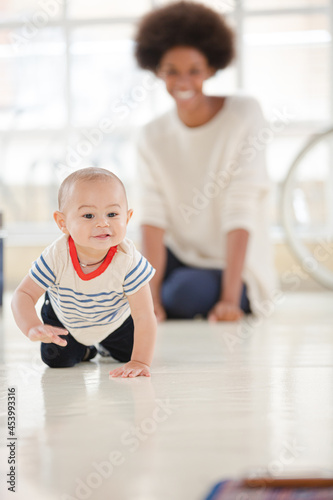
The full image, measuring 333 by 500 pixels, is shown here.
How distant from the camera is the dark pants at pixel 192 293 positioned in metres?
2.25

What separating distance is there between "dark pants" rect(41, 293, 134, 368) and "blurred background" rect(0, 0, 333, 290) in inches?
83.3

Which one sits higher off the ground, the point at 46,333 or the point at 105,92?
the point at 105,92

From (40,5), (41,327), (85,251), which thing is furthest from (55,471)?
(40,5)

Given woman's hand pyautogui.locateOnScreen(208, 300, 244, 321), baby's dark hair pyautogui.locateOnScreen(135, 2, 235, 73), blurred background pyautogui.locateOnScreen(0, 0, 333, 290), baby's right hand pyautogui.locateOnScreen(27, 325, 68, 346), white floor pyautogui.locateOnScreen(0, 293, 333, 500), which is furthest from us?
blurred background pyautogui.locateOnScreen(0, 0, 333, 290)

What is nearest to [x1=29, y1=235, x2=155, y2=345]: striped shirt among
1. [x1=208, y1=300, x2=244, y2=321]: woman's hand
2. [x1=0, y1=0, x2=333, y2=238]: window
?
[x1=208, y1=300, x2=244, y2=321]: woman's hand

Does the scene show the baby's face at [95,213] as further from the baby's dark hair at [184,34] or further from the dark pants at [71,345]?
the baby's dark hair at [184,34]

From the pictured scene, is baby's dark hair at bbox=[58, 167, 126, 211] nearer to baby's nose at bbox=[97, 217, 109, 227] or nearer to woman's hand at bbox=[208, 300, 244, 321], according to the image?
baby's nose at bbox=[97, 217, 109, 227]

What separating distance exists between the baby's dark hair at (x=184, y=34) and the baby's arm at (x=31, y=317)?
4.09ft

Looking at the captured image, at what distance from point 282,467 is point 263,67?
297 centimetres

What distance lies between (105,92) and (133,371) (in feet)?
8.39

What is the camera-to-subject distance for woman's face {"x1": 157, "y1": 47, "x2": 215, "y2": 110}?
220cm

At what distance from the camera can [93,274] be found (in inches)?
48.4

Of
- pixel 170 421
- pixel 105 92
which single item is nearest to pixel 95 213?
pixel 170 421

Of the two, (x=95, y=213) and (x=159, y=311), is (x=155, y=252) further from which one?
(x=95, y=213)
